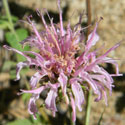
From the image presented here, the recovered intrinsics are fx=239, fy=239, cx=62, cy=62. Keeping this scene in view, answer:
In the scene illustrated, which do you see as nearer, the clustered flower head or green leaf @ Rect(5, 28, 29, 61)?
the clustered flower head

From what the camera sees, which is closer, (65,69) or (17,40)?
(65,69)

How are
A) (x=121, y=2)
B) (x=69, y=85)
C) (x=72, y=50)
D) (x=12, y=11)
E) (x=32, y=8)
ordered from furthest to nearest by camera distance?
(x=12, y=11), (x=32, y=8), (x=121, y=2), (x=72, y=50), (x=69, y=85)

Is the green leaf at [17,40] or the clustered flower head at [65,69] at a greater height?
the green leaf at [17,40]

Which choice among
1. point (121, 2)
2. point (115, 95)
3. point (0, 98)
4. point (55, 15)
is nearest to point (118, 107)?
point (115, 95)

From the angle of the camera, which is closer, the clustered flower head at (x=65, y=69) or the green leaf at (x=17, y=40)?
the clustered flower head at (x=65, y=69)

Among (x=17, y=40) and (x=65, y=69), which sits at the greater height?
(x=17, y=40)

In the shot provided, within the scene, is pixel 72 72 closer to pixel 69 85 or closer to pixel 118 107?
pixel 69 85

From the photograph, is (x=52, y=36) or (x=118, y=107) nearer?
(x=52, y=36)

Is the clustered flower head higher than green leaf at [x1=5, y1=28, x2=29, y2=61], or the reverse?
green leaf at [x1=5, y1=28, x2=29, y2=61]
